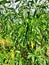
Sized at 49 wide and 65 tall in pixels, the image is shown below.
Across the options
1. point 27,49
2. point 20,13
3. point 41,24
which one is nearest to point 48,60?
point 27,49

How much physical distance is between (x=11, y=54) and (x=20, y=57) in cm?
15

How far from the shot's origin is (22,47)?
275cm

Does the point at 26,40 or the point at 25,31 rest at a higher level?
the point at 25,31

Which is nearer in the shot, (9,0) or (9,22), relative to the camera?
(9,0)

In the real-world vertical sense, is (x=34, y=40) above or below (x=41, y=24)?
below

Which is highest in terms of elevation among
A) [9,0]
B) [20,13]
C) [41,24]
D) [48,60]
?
[9,0]

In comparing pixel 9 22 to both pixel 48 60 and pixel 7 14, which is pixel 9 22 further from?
pixel 48 60

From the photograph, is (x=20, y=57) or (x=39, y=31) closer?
(x=39, y=31)

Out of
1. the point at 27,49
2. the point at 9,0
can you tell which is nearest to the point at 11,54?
the point at 27,49

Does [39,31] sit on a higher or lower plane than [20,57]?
higher

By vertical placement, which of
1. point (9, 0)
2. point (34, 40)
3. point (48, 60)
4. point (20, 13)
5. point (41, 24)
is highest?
point (9, 0)

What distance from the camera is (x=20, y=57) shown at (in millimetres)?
2732

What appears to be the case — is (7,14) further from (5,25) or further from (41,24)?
(41,24)

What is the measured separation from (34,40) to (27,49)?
187 mm
